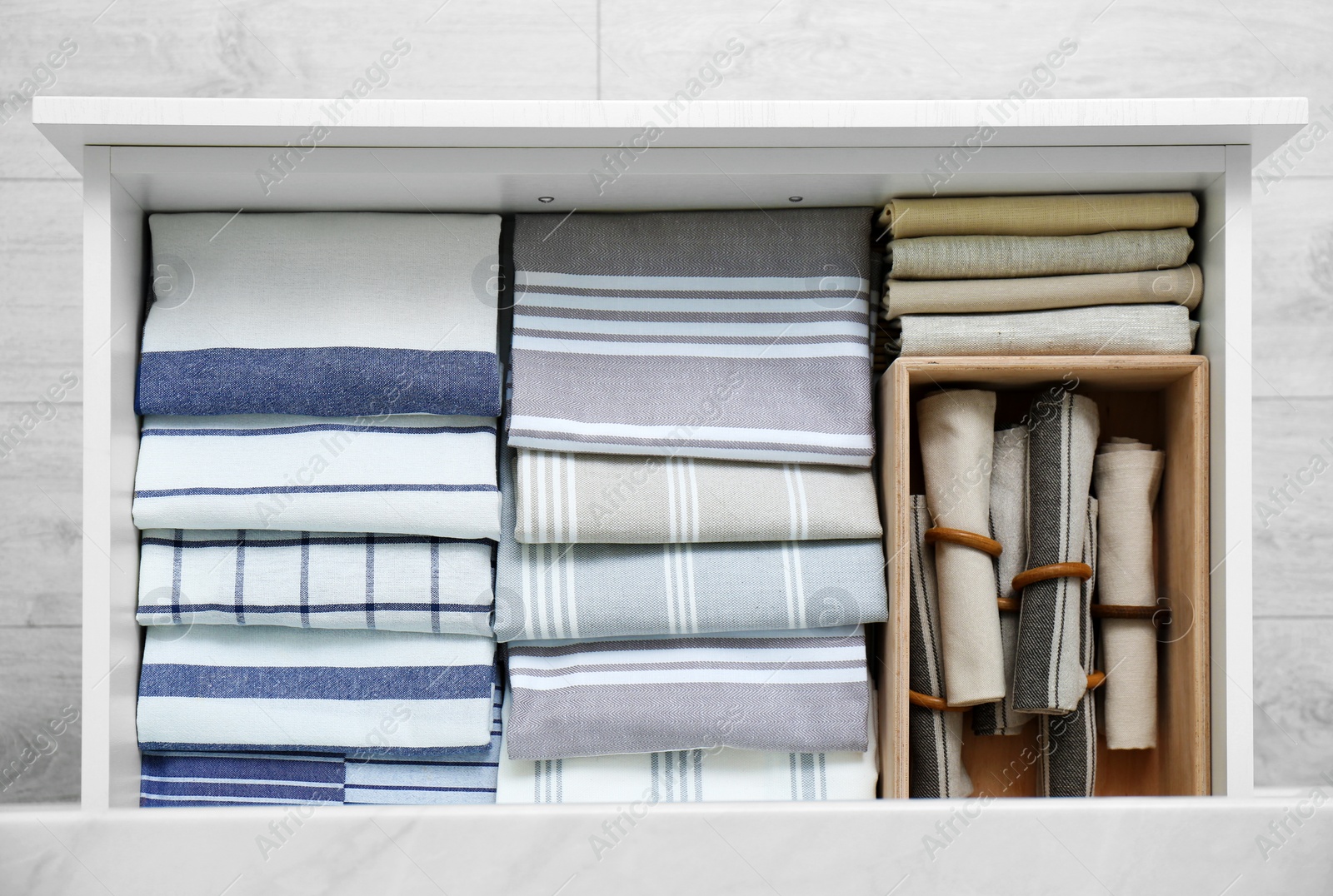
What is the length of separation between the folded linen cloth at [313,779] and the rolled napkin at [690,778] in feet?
0.09

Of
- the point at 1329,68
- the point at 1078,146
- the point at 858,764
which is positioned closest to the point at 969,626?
the point at 858,764

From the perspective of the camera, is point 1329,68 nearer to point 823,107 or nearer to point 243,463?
point 823,107

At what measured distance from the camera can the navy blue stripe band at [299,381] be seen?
Result: 1.92 feet

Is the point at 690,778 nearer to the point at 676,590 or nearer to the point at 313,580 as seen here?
the point at 676,590

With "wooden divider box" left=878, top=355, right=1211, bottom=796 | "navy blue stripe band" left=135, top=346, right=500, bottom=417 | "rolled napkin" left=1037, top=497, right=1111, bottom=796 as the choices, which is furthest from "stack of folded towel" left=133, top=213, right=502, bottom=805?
"rolled napkin" left=1037, top=497, right=1111, bottom=796

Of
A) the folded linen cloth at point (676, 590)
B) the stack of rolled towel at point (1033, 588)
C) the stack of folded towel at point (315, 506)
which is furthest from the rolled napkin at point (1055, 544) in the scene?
the stack of folded towel at point (315, 506)

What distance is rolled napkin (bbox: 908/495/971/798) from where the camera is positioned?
2.01 feet

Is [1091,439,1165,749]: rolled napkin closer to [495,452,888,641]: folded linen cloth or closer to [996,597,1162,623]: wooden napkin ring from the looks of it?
[996,597,1162,623]: wooden napkin ring

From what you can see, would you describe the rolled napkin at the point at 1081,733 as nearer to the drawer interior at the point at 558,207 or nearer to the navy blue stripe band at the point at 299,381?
the drawer interior at the point at 558,207

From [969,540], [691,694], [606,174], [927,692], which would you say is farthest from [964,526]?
[606,174]

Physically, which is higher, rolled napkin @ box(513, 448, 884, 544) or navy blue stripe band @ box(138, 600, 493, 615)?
rolled napkin @ box(513, 448, 884, 544)

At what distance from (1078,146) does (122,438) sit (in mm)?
639

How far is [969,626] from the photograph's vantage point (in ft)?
1.97

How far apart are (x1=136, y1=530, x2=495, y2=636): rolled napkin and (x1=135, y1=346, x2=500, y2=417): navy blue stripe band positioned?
88 mm
